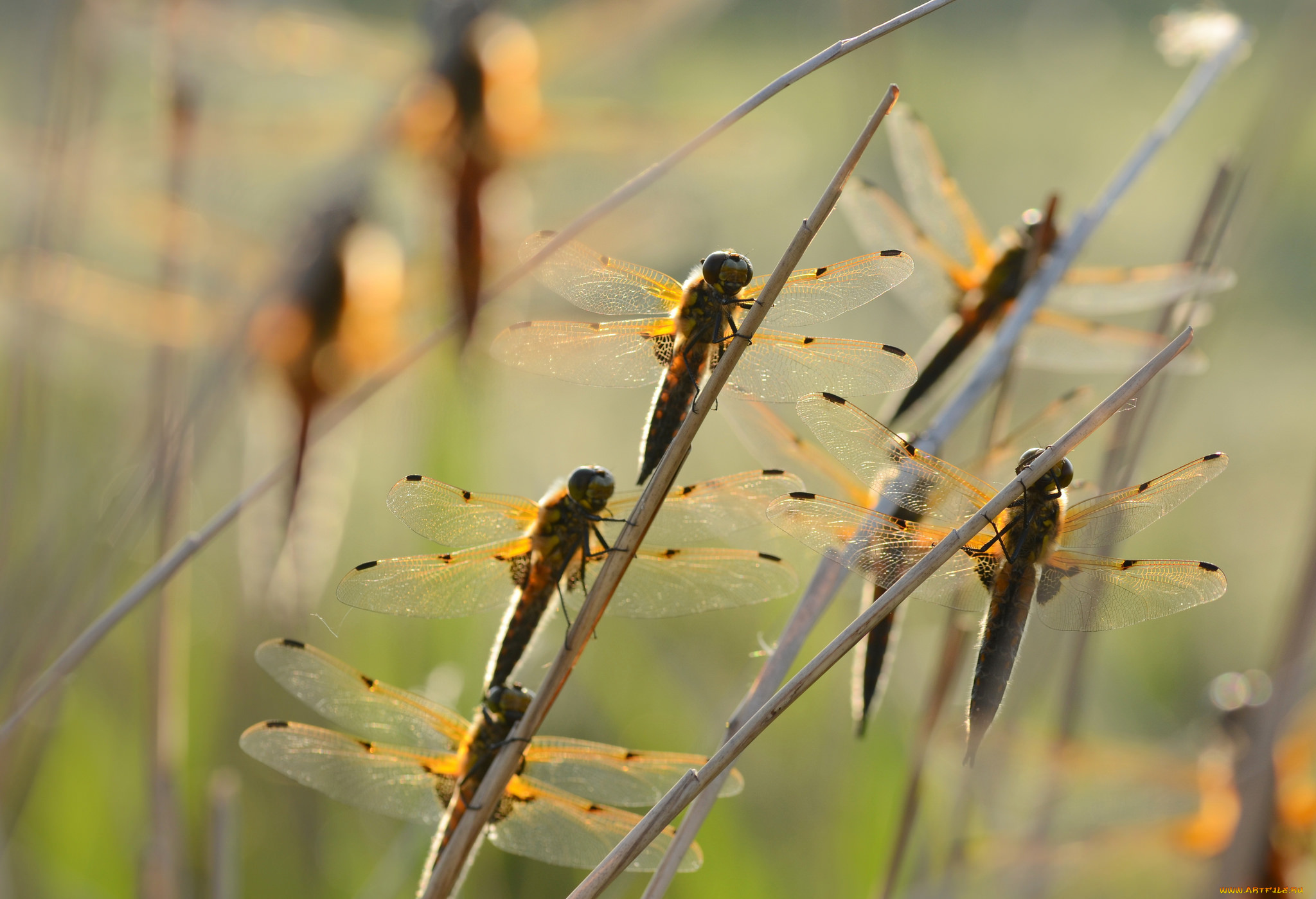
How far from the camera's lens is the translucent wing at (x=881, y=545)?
0.80 metres

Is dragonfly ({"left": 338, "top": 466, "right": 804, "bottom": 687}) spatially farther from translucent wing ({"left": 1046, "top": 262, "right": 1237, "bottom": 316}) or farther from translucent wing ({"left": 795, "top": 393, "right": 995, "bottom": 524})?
translucent wing ({"left": 1046, "top": 262, "right": 1237, "bottom": 316})

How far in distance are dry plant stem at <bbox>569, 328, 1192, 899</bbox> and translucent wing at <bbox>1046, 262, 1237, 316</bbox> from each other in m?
0.42

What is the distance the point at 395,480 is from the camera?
A: 180 centimetres

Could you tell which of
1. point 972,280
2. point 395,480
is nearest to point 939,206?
point 972,280

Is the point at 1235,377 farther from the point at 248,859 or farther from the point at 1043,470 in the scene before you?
the point at 248,859

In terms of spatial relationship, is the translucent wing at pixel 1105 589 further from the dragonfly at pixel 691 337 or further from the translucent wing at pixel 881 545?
the dragonfly at pixel 691 337

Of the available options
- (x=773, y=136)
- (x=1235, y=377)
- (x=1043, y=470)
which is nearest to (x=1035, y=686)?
(x=1043, y=470)

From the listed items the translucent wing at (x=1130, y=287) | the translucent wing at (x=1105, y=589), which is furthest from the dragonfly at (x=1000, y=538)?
the translucent wing at (x=1130, y=287)

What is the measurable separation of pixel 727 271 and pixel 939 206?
0.42 metres

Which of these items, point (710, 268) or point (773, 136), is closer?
point (710, 268)

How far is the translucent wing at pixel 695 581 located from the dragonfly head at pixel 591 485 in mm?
97

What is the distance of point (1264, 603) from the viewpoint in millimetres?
2264

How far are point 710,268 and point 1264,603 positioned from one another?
77.5 inches

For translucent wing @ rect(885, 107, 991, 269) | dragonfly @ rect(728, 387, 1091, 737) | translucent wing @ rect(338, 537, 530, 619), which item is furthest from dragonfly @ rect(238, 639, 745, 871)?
translucent wing @ rect(885, 107, 991, 269)
